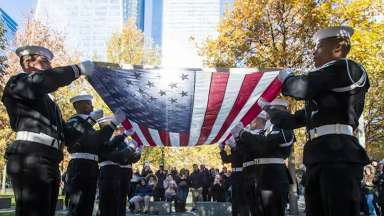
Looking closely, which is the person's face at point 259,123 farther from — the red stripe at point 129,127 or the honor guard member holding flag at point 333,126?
the honor guard member holding flag at point 333,126

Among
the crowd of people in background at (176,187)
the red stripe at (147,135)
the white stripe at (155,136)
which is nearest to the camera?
the red stripe at (147,135)

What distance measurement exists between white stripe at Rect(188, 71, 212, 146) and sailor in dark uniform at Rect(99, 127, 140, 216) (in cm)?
116

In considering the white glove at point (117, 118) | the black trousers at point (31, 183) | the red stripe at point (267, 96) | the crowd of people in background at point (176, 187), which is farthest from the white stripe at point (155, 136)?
the crowd of people in background at point (176, 187)

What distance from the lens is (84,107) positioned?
6117 mm

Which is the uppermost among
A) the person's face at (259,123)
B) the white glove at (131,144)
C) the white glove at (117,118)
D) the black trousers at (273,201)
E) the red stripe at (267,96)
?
the red stripe at (267,96)

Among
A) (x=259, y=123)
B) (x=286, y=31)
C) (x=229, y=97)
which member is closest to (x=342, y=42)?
(x=229, y=97)

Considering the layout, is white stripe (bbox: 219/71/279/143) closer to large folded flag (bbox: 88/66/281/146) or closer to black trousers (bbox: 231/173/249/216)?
large folded flag (bbox: 88/66/281/146)

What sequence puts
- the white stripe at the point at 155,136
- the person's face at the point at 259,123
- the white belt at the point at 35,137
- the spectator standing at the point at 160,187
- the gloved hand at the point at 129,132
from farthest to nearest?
the spectator standing at the point at 160,187, the white stripe at the point at 155,136, the gloved hand at the point at 129,132, the person's face at the point at 259,123, the white belt at the point at 35,137

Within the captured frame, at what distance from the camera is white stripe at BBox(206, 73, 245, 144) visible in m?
6.10

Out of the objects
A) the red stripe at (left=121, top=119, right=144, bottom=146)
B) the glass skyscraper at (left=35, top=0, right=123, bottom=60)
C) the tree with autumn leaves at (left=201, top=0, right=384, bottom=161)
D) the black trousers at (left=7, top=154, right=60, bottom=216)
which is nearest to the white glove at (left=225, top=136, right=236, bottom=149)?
the red stripe at (left=121, top=119, right=144, bottom=146)

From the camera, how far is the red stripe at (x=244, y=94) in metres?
6.04

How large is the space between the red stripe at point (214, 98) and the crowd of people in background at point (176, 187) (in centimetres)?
746

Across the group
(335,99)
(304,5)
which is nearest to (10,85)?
(335,99)

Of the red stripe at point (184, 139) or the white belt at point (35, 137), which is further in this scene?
the red stripe at point (184, 139)
